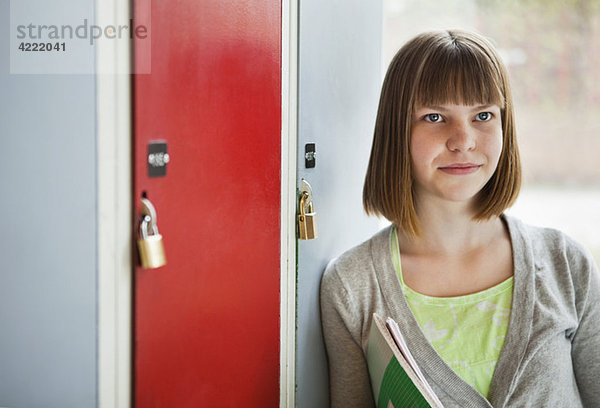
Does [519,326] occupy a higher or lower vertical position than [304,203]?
lower

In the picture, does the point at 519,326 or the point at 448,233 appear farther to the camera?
the point at 448,233

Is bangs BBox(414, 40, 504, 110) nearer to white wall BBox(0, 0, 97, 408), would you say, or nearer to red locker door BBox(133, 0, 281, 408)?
red locker door BBox(133, 0, 281, 408)

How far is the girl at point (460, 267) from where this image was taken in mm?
1201

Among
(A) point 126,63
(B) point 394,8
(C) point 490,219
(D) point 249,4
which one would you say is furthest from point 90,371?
(B) point 394,8

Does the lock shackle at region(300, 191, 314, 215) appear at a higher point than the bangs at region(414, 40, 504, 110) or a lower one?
lower

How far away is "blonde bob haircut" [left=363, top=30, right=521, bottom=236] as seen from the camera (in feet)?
4.00

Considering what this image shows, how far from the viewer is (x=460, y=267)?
51.8 inches

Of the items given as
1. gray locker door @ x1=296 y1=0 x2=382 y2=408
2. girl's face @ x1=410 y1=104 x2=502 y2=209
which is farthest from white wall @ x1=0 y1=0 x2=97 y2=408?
girl's face @ x1=410 y1=104 x2=502 y2=209

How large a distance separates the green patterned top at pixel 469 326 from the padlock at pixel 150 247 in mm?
674

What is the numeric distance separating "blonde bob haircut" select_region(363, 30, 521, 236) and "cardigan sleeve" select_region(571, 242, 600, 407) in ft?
0.61

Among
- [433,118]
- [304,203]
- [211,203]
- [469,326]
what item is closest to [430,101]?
[433,118]

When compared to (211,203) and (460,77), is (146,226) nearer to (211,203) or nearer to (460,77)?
(211,203)

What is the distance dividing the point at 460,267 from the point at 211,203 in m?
0.65

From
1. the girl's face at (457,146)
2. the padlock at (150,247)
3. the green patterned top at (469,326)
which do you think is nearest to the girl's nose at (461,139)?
the girl's face at (457,146)
